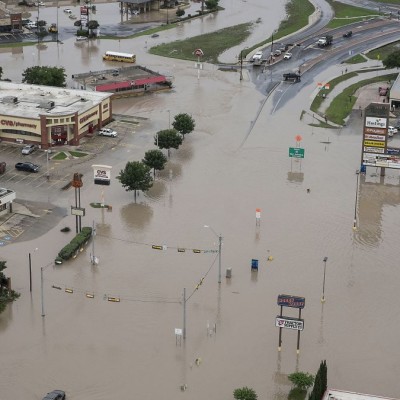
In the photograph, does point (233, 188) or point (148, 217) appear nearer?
point (148, 217)

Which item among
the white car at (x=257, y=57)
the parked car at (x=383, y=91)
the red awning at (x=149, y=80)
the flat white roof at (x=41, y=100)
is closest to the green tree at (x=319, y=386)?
the flat white roof at (x=41, y=100)

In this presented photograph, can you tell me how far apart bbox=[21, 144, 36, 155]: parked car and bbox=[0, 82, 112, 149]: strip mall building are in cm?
107

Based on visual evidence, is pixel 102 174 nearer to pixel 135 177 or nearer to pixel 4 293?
pixel 135 177

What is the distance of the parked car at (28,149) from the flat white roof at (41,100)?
321 centimetres

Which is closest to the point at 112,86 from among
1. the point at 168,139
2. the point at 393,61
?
the point at 168,139

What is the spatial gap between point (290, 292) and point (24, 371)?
69.0 ft

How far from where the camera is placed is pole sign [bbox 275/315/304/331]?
57.3 metres

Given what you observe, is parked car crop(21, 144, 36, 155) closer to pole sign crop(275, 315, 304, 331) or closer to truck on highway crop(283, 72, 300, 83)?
pole sign crop(275, 315, 304, 331)

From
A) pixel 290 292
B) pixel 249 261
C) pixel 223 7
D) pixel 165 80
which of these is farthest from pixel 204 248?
→ pixel 223 7

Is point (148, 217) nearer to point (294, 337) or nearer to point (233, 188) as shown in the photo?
point (233, 188)

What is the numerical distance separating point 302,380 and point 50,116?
50501mm

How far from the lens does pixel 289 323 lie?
57.5m

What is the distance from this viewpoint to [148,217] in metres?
79.8

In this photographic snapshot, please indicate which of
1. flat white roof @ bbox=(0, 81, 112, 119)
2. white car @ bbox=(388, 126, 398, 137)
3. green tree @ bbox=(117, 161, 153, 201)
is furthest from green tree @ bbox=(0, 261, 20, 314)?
white car @ bbox=(388, 126, 398, 137)
